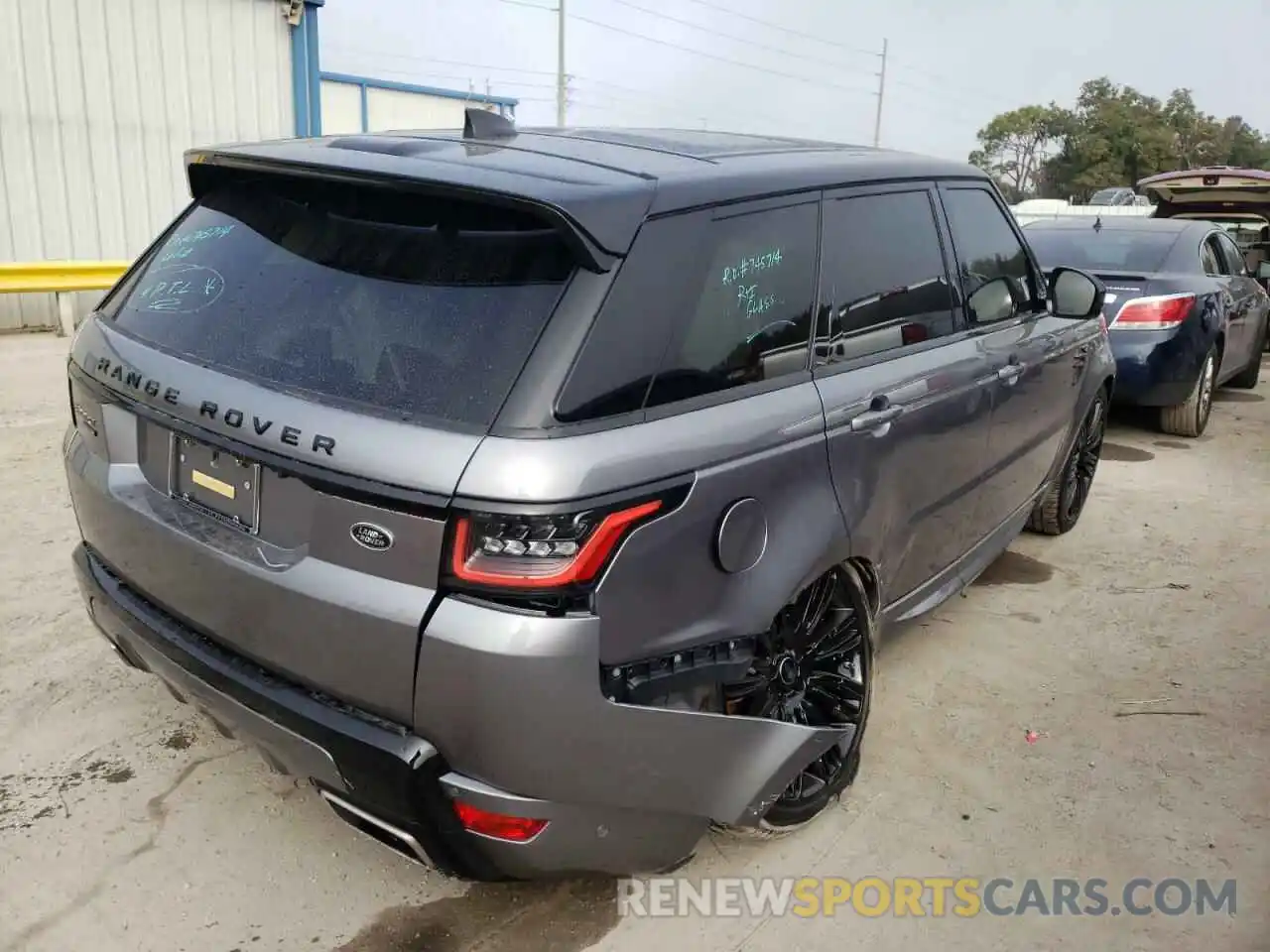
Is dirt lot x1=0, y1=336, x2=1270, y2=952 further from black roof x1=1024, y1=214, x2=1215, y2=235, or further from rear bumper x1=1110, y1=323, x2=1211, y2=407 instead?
black roof x1=1024, y1=214, x2=1215, y2=235

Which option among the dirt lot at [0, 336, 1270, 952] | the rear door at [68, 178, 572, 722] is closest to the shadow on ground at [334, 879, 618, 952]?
the dirt lot at [0, 336, 1270, 952]

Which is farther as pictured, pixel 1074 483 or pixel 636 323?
pixel 1074 483

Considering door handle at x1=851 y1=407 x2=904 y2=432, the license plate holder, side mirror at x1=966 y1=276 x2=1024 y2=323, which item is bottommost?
the license plate holder

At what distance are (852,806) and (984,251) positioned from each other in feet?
6.93

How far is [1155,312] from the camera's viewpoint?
7.01 m

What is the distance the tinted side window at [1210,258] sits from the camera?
25.2 feet

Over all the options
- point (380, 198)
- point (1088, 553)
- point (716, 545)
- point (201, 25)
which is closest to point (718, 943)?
point (716, 545)

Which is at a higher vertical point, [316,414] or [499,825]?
[316,414]

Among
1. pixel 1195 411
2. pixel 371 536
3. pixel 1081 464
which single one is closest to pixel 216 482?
pixel 371 536

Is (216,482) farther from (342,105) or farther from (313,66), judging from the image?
(342,105)

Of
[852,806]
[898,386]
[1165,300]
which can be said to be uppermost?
[898,386]

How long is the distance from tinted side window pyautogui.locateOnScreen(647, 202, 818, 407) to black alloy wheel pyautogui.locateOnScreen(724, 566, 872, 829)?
0.60 m

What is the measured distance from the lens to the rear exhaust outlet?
2.11m

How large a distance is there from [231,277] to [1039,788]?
2768 millimetres
